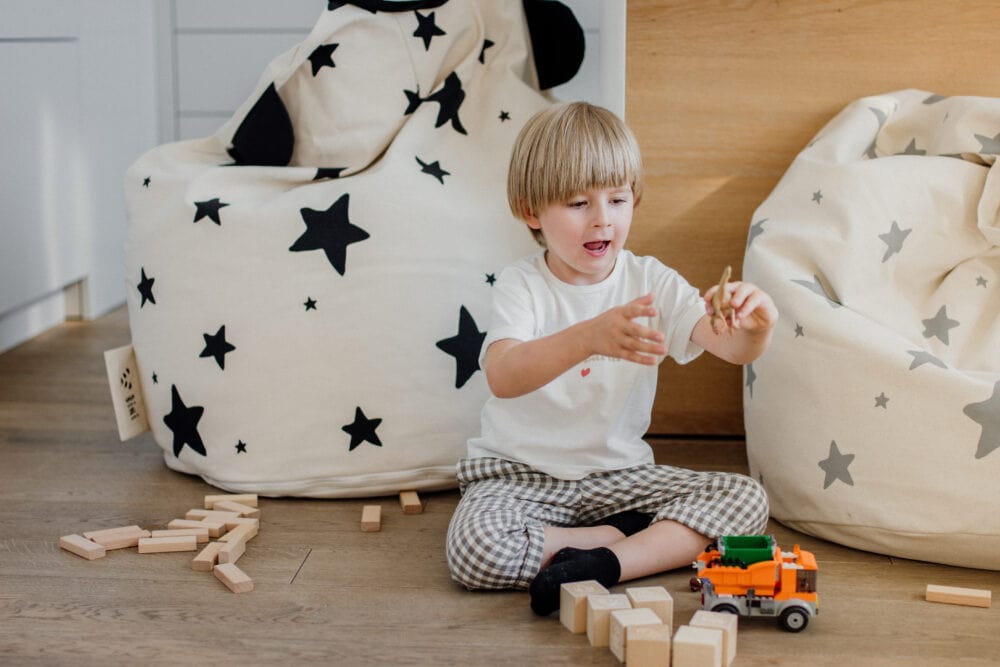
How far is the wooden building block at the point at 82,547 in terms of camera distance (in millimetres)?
1334

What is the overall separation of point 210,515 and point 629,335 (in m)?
0.64

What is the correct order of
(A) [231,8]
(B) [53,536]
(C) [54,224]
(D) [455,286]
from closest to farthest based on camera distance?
(B) [53,536]
(D) [455,286]
(C) [54,224]
(A) [231,8]

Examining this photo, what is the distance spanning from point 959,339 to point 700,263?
42 centimetres

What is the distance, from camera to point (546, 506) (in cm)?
137

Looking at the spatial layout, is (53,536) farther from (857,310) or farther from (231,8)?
(231,8)

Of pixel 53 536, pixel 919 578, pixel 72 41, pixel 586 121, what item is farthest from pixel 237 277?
→ pixel 72 41

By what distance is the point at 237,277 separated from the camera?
1.58 m

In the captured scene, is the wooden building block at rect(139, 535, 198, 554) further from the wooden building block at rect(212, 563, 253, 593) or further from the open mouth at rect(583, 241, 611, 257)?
the open mouth at rect(583, 241, 611, 257)

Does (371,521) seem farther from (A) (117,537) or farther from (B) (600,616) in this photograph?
(B) (600,616)

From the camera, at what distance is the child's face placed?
130 centimetres

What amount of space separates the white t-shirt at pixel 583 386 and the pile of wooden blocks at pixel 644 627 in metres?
0.23

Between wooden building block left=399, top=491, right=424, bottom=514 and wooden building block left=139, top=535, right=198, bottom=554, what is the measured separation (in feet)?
0.92

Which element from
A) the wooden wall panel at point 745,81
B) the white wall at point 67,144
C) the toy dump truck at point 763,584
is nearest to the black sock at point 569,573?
the toy dump truck at point 763,584

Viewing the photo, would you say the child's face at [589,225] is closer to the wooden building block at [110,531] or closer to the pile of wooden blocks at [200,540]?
the pile of wooden blocks at [200,540]
